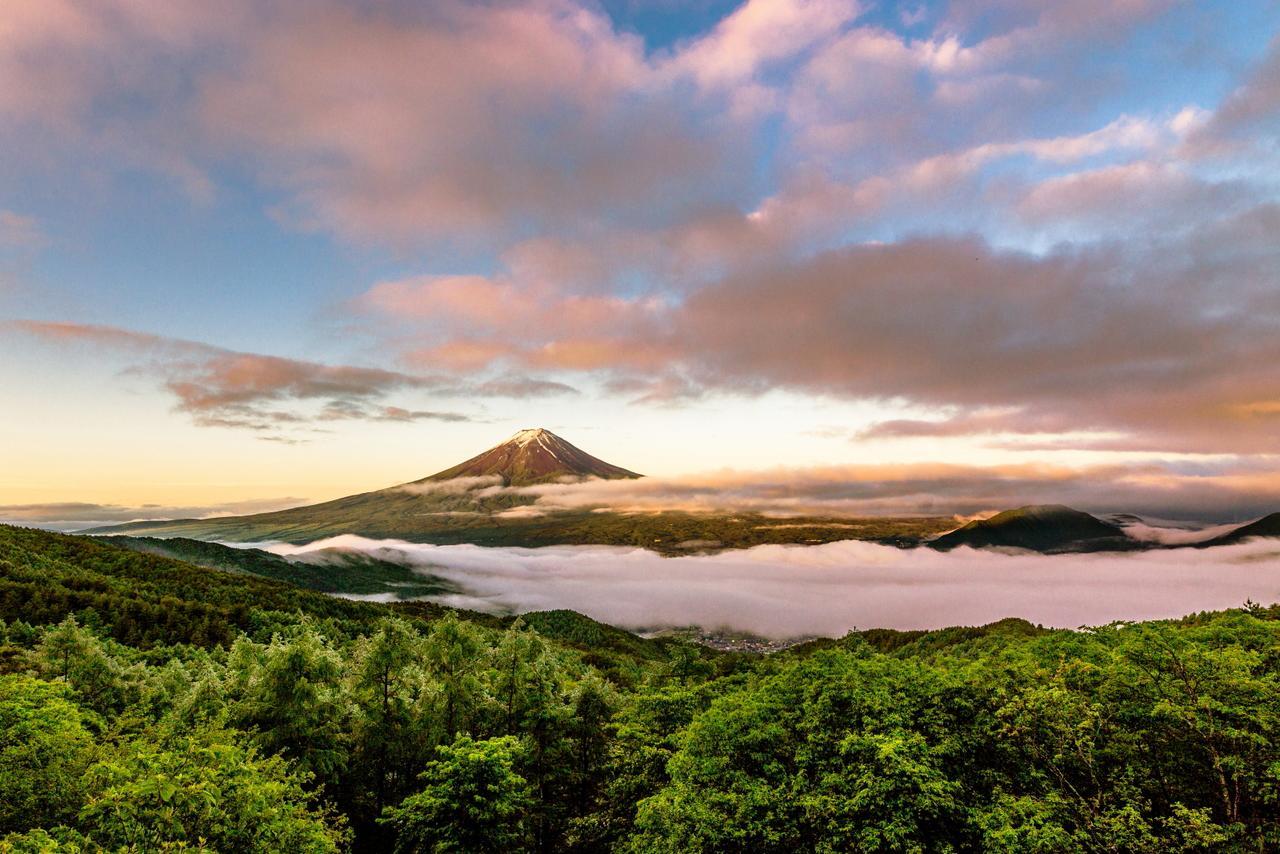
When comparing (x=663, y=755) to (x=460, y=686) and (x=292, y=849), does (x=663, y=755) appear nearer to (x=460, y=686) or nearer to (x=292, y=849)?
(x=460, y=686)

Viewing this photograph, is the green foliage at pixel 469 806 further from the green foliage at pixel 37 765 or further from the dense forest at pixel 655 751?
the green foliage at pixel 37 765

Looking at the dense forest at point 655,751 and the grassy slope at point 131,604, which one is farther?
the grassy slope at point 131,604

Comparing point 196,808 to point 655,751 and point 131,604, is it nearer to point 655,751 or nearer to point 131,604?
point 655,751

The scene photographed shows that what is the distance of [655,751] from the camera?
4147 cm

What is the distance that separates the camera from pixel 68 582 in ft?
525

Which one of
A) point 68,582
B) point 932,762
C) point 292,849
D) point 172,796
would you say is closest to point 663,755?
point 932,762

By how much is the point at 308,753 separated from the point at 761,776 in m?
31.1

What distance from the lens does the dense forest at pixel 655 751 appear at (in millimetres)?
24250

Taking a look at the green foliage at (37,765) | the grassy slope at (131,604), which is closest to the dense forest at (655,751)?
the green foliage at (37,765)

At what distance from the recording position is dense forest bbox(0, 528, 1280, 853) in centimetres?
2425

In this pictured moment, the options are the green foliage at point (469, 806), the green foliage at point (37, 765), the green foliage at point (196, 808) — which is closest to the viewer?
the green foliage at point (196, 808)

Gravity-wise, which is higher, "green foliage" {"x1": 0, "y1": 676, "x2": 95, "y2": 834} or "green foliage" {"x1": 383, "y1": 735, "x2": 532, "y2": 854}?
"green foliage" {"x1": 0, "y1": 676, "x2": 95, "y2": 834}

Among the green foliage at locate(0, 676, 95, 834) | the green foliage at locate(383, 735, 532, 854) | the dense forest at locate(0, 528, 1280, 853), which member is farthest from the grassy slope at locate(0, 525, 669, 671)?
the green foliage at locate(0, 676, 95, 834)

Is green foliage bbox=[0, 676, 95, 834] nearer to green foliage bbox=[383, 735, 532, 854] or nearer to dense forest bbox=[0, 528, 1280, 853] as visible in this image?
dense forest bbox=[0, 528, 1280, 853]
